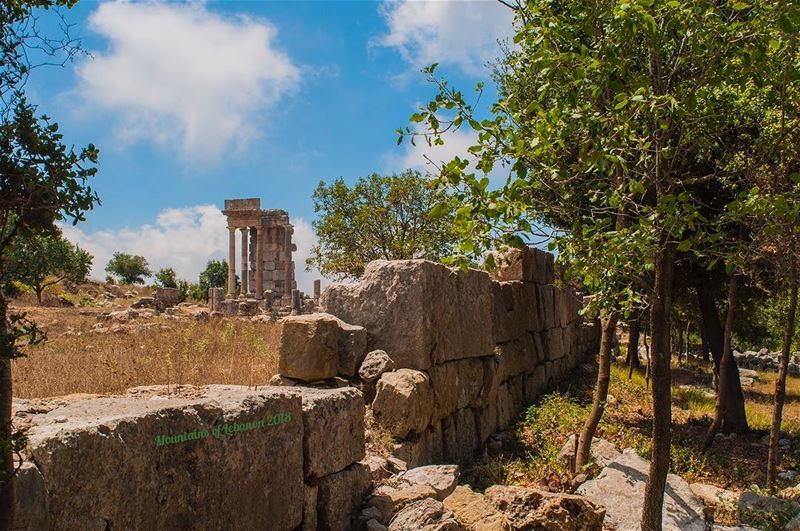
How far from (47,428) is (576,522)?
3.48 meters

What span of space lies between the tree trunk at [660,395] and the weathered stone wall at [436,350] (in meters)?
1.62

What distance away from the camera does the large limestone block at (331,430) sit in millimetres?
4266

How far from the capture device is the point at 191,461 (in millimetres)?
3209

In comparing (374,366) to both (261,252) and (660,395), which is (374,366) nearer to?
(660,395)

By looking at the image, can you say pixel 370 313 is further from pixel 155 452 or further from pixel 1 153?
pixel 1 153

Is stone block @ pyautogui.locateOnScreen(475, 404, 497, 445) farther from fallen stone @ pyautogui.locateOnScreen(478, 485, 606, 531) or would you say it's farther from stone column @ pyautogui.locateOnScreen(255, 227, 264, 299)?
stone column @ pyautogui.locateOnScreen(255, 227, 264, 299)

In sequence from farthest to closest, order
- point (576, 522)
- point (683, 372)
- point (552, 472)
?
point (683, 372) < point (552, 472) < point (576, 522)

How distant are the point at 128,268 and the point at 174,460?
66.5m

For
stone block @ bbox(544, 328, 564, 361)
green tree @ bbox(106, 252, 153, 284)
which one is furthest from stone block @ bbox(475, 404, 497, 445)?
green tree @ bbox(106, 252, 153, 284)

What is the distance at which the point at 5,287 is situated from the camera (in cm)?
260

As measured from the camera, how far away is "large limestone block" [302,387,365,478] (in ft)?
14.0

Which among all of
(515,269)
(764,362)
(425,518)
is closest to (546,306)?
(515,269)

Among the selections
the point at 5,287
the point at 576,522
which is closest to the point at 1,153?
the point at 5,287

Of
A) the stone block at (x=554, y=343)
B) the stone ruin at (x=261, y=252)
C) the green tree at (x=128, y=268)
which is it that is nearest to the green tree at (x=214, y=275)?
the green tree at (x=128, y=268)
